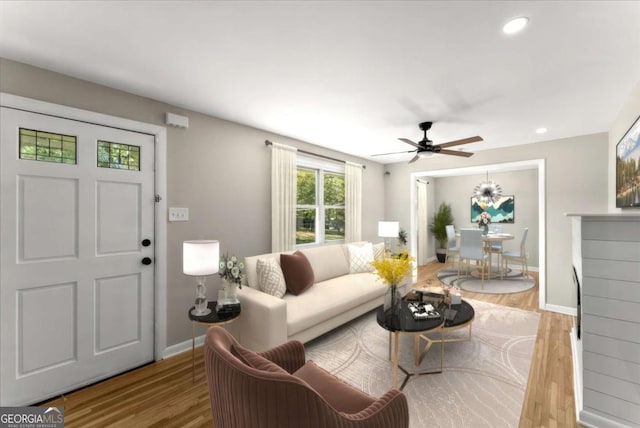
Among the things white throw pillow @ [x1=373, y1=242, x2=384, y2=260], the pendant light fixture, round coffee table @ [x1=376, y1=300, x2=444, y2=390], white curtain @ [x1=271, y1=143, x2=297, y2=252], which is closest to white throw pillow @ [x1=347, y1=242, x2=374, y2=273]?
white throw pillow @ [x1=373, y1=242, x2=384, y2=260]

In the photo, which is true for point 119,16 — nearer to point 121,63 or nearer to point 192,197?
point 121,63

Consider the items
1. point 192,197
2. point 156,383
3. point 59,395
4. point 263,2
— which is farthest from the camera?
point 192,197

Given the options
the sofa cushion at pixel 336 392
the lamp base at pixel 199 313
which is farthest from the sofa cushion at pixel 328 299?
the sofa cushion at pixel 336 392

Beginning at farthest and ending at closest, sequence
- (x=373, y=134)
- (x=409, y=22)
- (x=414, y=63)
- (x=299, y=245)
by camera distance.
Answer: (x=299, y=245) → (x=373, y=134) → (x=414, y=63) → (x=409, y=22)

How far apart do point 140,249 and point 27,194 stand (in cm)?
85

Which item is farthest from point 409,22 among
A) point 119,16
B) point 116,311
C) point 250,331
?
point 116,311

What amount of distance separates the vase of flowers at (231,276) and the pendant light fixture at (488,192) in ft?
20.9

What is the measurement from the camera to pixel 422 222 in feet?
22.6

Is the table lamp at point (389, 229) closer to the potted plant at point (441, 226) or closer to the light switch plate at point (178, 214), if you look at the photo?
the potted plant at point (441, 226)

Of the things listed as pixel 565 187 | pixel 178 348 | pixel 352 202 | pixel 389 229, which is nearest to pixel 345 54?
pixel 178 348

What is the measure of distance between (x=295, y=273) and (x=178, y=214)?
1349 mm

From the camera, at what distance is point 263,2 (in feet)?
4.56

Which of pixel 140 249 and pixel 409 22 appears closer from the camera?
pixel 409 22

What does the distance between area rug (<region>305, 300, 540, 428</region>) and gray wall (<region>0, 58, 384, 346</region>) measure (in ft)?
4.60
